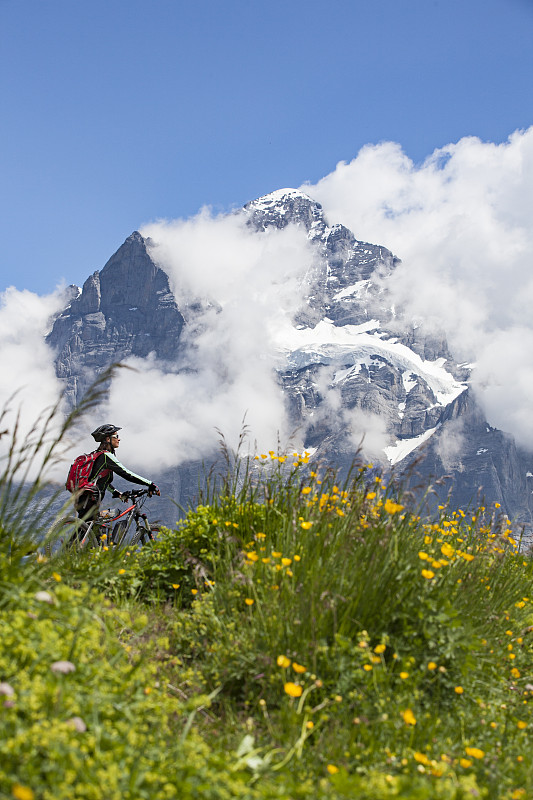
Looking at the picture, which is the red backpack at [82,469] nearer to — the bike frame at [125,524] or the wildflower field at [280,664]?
the bike frame at [125,524]

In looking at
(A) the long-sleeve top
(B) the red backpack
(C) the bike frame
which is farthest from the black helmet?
(C) the bike frame

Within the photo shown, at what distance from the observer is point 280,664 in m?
3.14

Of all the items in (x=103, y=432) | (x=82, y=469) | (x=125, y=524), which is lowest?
(x=125, y=524)

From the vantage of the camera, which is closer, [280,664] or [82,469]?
[280,664]

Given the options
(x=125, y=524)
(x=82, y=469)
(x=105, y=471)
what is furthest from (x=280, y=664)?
(x=125, y=524)

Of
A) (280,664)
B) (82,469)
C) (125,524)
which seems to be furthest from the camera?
(125,524)

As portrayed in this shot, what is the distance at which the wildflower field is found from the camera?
88.5 inches

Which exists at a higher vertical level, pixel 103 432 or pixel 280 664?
pixel 103 432

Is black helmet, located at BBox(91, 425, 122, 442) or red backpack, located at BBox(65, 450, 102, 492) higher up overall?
black helmet, located at BBox(91, 425, 122, 442)

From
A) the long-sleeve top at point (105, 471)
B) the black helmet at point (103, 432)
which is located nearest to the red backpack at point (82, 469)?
the long-sleeve top at point (105, 471)

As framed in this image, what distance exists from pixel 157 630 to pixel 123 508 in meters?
4.93

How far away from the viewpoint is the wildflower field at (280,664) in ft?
7.38

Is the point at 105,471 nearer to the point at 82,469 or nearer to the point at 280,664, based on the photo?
the point at 82,469

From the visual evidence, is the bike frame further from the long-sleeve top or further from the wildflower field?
the wildflower field
